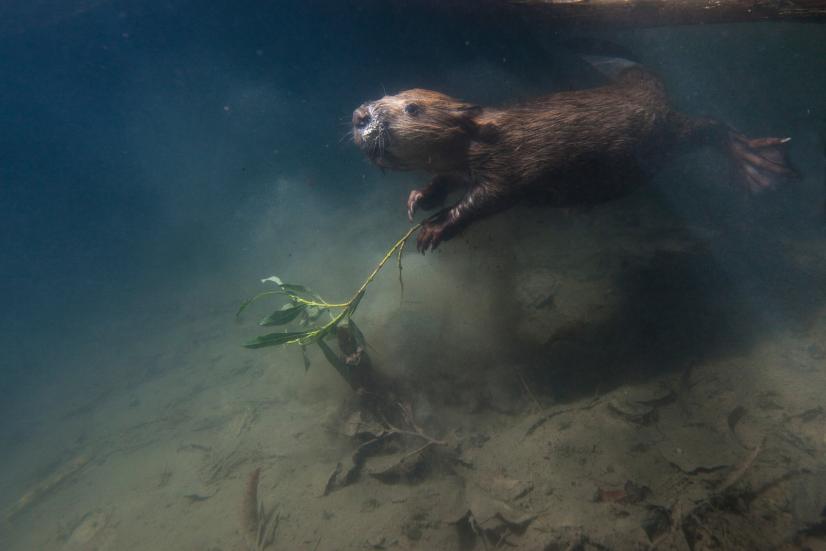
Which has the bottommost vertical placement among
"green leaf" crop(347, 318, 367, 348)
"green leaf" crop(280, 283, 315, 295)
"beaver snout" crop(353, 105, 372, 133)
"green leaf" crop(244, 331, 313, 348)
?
"green leaf" crop(347, 318, 367, 348)

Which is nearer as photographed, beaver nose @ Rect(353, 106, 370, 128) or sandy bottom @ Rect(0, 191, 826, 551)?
sandy bottom @ Rect(0, 191, 826, 551)

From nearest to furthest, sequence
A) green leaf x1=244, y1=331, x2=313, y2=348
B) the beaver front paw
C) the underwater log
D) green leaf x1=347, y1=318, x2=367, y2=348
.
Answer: the beaver front paw → the underwater log → green leaf x1=244, y1=331, x2=313, y2=348 → green leaf x1=347, y1=318, x2=367, y2=348

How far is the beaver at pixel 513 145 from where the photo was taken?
10.2 ft

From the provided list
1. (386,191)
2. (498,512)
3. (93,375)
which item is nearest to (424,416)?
(498,512)

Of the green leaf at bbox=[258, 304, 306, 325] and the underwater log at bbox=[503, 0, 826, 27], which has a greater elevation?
the underwater log at bbox=[503, 0, 826, 27]

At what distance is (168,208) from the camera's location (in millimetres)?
30359

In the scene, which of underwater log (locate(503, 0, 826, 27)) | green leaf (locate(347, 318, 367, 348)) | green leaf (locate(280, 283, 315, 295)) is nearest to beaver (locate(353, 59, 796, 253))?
green leaf (locate(347, 318, 367, 348))

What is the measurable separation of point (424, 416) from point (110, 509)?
5459 millimetres

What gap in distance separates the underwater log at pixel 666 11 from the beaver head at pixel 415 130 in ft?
10.4

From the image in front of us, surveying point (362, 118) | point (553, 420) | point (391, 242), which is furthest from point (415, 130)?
point (391, 242)

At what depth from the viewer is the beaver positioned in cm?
312

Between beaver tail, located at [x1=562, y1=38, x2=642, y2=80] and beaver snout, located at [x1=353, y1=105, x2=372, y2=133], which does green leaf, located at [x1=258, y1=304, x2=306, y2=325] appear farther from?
beaver tail, located at [x1=562, y1=38, x2=642, y2=80]

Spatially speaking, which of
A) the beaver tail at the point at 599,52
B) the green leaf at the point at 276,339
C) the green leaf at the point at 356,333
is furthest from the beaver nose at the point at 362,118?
the beaver tail at the point at 599,52

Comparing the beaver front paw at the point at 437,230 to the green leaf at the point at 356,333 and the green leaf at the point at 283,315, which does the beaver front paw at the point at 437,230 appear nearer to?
the green leaf at the point at 356,333
